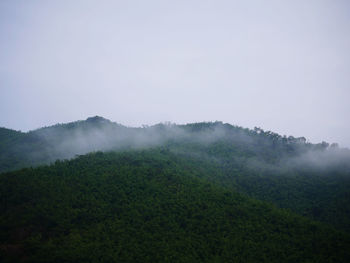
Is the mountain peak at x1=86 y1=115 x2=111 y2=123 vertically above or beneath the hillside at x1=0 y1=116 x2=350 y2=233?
above

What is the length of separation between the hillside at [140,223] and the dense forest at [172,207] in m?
0.10

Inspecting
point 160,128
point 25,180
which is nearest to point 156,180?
point 25,180

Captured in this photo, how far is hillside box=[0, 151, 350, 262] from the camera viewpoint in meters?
22.5

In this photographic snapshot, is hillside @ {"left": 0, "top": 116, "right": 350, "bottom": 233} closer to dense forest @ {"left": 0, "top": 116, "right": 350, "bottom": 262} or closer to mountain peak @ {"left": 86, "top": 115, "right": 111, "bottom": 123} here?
mountain peak @ {"left": 86, "top": 115, "right": 111, "bottom": 123}

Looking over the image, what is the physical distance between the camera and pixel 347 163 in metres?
46.7

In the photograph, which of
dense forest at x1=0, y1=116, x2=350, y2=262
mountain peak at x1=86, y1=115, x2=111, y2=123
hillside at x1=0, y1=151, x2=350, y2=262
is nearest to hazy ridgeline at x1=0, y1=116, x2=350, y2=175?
mountain peak at x1=86, y1=115, x2=111, y2=123

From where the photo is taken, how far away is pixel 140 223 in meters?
26.6

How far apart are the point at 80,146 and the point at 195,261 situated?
1578 inches

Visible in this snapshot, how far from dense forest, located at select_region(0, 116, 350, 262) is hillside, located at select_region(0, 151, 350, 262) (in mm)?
96

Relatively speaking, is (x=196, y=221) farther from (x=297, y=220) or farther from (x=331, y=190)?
(x=331, y=190)

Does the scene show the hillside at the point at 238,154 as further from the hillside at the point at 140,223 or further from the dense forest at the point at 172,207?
the hillside at the point at 140,223

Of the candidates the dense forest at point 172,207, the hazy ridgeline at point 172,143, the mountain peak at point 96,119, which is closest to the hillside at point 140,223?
the dense forest at point 172,207

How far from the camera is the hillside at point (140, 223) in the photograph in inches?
886

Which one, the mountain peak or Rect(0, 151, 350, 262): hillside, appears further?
the mountain peak
